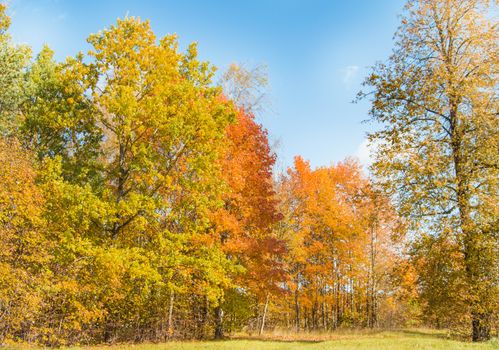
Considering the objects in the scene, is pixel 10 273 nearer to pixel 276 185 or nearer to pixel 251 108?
pixel 251 108

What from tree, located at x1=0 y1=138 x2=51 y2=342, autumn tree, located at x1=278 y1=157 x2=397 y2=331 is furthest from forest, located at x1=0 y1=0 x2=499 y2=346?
autumn tree, located at x1=278 y1=157 x2=397 y2=331

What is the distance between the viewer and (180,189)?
1628 cm

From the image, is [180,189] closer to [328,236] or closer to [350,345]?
[350,345]

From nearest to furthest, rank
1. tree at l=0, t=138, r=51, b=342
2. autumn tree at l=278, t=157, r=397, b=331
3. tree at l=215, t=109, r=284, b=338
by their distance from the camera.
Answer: tree at l=0, t=138, r=51, b=342, tree at l=215, t=109, r=284, b=338, autumn tree at l=278, t=157, r=397, b=331

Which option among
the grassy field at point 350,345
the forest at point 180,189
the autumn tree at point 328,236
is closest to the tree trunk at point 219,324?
the forest at point 180,189

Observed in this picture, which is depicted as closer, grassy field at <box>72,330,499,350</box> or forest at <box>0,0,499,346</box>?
grassy field at <box>72,330,499,350</box>

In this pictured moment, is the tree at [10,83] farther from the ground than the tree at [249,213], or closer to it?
farther from the ground

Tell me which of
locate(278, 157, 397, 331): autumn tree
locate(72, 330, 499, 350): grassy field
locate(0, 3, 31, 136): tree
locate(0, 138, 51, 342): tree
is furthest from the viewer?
locate(278, 157, 397, 331): autumn tree

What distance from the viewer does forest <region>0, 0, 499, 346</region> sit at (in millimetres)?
13633

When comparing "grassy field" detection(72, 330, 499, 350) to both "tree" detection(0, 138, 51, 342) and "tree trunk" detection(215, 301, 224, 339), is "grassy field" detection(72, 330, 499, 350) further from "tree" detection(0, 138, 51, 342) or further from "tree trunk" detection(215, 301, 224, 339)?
"tree" detection(0, 138, 51, 342)

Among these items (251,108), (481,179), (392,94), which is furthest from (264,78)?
(481,179)

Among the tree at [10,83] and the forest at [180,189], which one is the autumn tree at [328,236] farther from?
the tree at [10,83]

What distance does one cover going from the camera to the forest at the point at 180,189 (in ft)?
44.7

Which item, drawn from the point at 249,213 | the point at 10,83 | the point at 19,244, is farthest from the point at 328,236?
the point at 10,83
